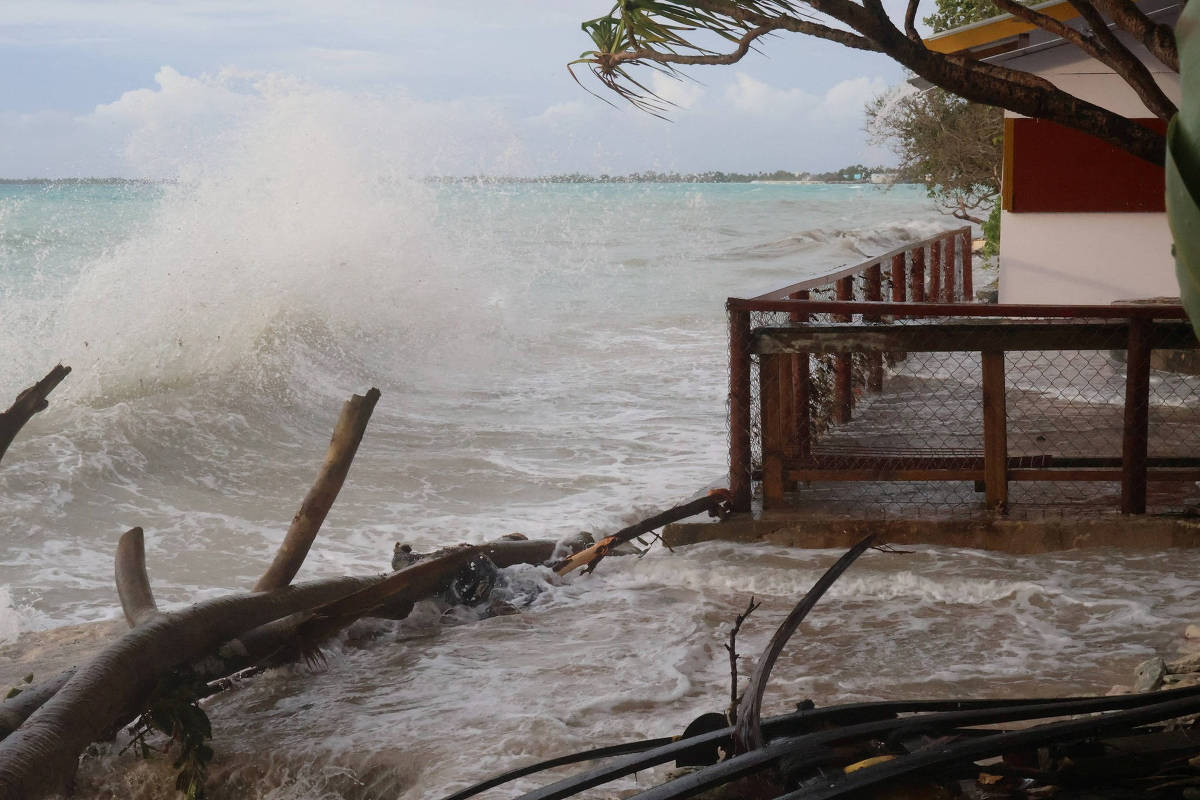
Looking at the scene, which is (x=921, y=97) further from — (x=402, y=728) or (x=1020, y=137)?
(x=402, y=728)

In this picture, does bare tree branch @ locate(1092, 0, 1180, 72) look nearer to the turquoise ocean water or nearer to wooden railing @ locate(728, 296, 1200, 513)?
the turquoise ocean water

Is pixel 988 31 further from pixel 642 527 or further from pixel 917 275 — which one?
pixel 642 527

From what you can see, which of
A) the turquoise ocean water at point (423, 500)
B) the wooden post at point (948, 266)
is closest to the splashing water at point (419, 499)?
the turquoise ocean water at point (423, 500)

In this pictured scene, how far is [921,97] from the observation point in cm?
2119

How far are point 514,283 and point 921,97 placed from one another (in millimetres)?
13168

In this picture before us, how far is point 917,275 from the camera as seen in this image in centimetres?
1140

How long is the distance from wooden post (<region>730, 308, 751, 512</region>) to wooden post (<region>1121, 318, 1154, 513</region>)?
5.82 feet

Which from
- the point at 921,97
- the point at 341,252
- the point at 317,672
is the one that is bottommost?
the point at 317,672

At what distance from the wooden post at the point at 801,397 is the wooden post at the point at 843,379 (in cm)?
133

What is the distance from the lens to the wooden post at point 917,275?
11.3 metres

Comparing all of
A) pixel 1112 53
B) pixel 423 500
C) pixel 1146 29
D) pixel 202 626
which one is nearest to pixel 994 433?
pixel 1112 53

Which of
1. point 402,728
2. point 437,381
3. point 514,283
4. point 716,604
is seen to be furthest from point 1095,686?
point 514,283

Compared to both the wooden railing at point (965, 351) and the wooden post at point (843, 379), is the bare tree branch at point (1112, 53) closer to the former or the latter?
the wooden railing at point (965, 351)

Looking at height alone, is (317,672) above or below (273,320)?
below
